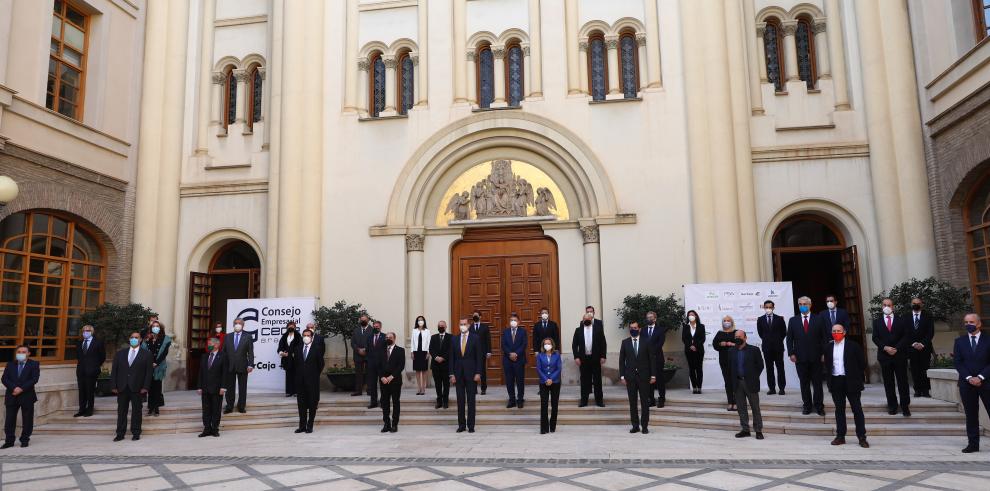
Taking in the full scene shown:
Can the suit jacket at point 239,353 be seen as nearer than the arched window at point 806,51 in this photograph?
Yes

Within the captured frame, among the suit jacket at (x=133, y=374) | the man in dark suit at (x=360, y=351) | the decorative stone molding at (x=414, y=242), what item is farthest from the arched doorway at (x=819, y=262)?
the suit jacket at (x=133, y=374)

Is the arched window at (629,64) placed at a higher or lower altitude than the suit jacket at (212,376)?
higher

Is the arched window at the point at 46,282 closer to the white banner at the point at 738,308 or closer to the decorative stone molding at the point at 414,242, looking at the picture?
the decorative stone molding at the point at 414,242

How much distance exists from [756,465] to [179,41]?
53.9ft

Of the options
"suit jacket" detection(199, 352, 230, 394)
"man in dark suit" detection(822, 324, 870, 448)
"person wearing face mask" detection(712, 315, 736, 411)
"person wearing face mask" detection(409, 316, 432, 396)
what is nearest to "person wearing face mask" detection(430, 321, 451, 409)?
"person wearing face mask" detection(409, 316, 432, 396)

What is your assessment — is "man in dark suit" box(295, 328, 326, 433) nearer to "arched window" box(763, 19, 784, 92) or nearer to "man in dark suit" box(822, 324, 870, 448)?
"man in dark suit" box(822, 324, 870, 448)

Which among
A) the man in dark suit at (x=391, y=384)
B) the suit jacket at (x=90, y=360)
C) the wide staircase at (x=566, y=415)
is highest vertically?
the suit jacket at (x=90, y=360)

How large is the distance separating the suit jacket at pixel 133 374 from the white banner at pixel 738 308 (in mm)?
9673

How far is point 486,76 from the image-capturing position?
649 inches

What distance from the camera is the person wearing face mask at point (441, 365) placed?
40.2 ft

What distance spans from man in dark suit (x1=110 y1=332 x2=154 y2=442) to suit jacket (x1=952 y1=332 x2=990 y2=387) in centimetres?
1157

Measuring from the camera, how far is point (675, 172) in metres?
14.8

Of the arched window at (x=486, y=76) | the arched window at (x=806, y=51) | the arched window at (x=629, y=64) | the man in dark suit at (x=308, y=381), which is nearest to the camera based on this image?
the man in dark suit at (x=308, y=381)

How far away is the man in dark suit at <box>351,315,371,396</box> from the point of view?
1345 centimetres
